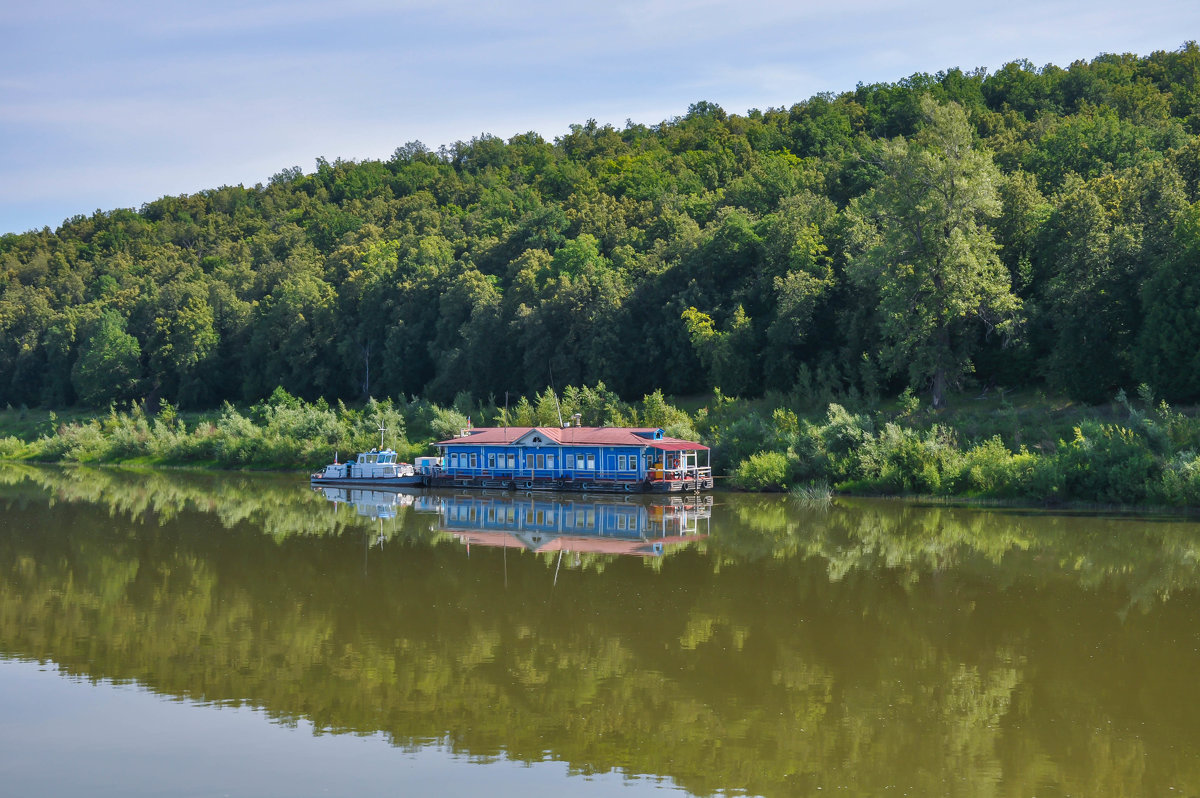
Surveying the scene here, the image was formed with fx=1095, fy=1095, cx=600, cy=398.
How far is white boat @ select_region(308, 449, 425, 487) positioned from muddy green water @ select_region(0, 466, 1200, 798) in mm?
23379

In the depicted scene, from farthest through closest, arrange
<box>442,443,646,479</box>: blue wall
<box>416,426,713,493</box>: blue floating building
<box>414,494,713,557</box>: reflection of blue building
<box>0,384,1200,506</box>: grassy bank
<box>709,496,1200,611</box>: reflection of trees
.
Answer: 1. <box>442,443,646,479</box>: blue wall
2. <box>416,426,713,493</box>: blue floating building
3. <box>0,384,1200,506</box>: grassy bank
4. <box>414,494,713,557</box>: reflection of blue building
5. <box>709,496,1200,611</box>: reflection of trees

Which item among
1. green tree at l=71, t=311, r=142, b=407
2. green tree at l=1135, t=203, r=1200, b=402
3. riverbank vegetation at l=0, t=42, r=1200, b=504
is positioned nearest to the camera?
green tree at l=1135, t=203, r=1200, b=402

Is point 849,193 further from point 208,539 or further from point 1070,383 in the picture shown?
point 208,539

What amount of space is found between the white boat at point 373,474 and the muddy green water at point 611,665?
76.7 ft

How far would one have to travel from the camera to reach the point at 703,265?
224 feet

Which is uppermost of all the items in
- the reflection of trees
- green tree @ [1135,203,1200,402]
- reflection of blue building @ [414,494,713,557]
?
green tree @ [1135,203,1200,402]

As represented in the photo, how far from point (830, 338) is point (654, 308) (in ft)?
46.5

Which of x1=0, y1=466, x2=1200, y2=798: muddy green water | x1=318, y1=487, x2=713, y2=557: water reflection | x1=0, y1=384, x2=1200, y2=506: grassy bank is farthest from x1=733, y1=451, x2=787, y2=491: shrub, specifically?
x1=0, y1=466, x2=1200, y2=798: muddy green water

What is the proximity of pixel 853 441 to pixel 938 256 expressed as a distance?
9683 mm

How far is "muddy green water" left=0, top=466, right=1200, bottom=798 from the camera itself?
499 inches

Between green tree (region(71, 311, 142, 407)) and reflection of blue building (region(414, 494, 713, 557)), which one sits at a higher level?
green tree (region(71, 311, 142, 407))

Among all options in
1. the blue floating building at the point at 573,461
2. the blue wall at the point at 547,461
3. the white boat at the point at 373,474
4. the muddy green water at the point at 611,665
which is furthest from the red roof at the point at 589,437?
the muddy green water at the point at 611,665

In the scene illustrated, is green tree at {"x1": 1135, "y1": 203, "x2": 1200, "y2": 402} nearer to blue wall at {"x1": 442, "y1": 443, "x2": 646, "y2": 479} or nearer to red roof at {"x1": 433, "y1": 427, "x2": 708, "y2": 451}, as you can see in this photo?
red roof at {"x1": 433, "y1": 427, "x2": 708, "y2": 451}

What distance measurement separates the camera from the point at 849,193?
2881 inches
